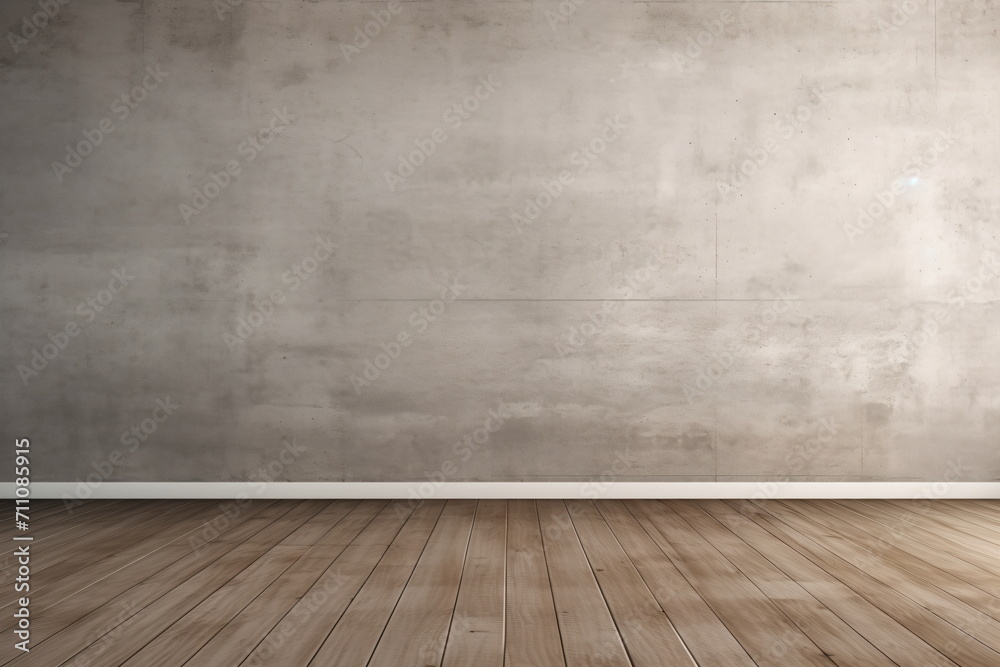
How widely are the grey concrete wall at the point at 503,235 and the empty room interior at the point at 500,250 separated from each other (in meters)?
0.02

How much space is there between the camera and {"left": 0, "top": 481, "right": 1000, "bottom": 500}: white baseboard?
14.9 ft

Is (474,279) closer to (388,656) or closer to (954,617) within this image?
(388,656)

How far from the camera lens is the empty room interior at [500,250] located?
4574 mm

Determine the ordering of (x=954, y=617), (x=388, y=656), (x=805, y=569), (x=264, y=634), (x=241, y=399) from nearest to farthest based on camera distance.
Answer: (x=388, y=656), (x=264, y=634), (x=954, y=617), (x=805, y=569), (x=241, y=399)

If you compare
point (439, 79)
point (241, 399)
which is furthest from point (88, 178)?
point (439, 79)

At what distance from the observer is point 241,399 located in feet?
15.1

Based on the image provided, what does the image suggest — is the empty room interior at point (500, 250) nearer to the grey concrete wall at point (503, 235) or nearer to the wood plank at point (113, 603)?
the grey concrete wall at point (503, 235)

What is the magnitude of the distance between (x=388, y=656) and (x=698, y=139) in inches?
151

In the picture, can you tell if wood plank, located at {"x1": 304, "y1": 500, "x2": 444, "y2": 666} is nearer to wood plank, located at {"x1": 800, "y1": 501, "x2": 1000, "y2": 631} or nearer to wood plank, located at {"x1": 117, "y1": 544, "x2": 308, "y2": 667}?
wood plank, located at {"x1": 117, "y1": 544, "x2": 308, "y2": 667}

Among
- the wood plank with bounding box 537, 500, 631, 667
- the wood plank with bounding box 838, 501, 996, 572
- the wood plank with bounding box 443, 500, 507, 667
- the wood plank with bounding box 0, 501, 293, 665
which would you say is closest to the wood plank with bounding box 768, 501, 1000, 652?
the wood plank with bounding box 838, 501, 996, 572

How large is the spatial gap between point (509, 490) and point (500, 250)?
161 centimetres

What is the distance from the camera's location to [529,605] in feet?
8.34

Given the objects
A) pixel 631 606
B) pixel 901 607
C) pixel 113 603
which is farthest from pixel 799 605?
pixel 113 603

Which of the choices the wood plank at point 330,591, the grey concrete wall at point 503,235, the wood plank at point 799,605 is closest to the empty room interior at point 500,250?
the grey concrete wall at point 503,235
